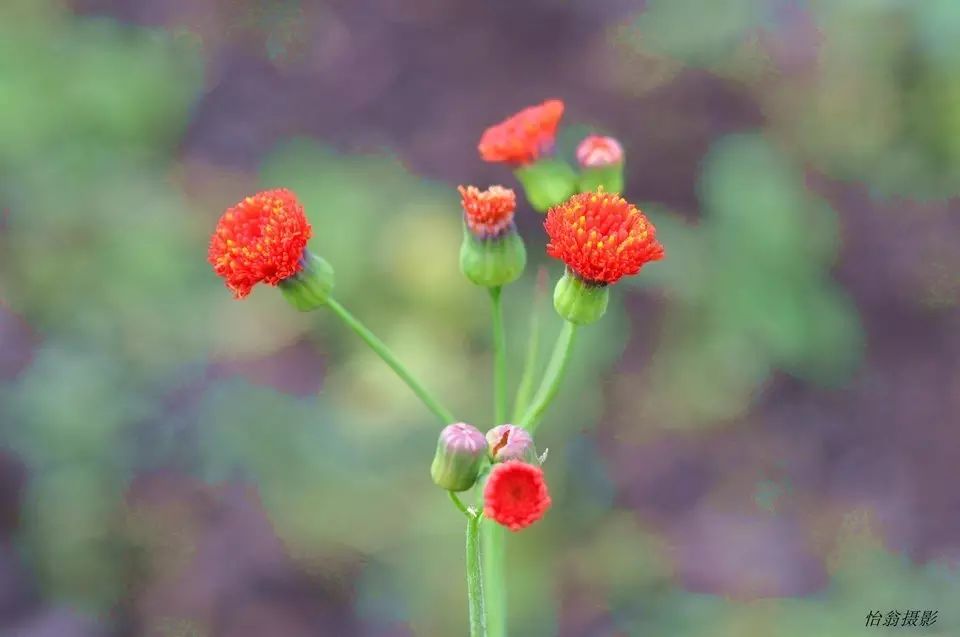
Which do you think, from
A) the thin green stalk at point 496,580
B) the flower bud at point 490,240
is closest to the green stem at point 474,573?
the thin green stalk at point 496,580

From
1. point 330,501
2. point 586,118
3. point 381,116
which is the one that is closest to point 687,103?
point 586,118

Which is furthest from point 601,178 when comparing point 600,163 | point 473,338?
point 473,338

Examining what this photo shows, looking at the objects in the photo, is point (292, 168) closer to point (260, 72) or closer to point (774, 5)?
point (260, 72)

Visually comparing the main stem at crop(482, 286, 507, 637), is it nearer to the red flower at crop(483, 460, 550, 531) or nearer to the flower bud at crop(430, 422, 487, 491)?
the flower bud at crop(430, 422, 487, 491)

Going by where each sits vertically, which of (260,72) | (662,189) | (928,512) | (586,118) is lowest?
(928,512)

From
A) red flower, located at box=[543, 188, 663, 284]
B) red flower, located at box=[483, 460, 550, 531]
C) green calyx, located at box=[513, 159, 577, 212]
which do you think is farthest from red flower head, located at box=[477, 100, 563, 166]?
red flower, located at box=[483, 460, 550, 531]

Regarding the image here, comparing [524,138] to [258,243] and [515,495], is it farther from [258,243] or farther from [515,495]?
[515,495]
